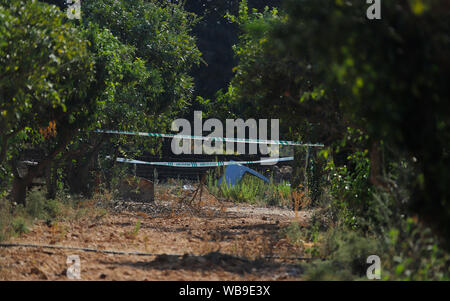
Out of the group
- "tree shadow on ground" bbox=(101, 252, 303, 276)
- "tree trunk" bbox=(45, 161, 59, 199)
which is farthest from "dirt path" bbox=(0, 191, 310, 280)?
"tree trunk" bbox=(45, 161, 59, 199)

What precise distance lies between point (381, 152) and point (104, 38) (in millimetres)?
6421

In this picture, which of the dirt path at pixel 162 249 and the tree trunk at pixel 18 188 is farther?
the tree trunk at pixel 18 188

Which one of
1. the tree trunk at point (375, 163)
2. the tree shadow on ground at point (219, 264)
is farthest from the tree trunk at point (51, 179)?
the tree trunk at point (375, 163)

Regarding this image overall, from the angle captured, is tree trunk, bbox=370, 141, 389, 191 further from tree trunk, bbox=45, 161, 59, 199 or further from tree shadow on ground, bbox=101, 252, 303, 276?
tree trunk, bbox=45, 161, 59, 199

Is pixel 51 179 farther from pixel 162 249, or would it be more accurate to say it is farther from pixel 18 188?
pixel 162 249

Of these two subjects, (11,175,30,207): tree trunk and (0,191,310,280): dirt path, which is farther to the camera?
(11,175,30,207): tree trunk

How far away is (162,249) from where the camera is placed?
779cm

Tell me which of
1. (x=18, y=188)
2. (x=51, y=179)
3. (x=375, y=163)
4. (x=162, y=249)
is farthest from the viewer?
(x=51, y=179)

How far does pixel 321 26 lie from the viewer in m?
3.19

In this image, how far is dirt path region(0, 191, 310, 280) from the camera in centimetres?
602

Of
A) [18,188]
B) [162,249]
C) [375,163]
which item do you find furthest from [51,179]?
[375,163]

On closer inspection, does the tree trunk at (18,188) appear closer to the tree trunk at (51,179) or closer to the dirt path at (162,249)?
the tree trunk at (51,179)

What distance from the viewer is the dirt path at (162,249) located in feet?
19.7
